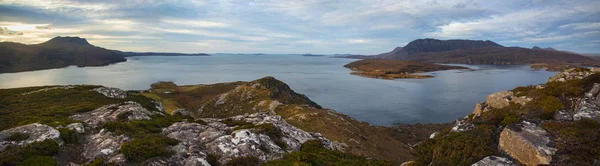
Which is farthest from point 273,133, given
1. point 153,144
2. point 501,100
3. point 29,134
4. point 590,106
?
point 501,100

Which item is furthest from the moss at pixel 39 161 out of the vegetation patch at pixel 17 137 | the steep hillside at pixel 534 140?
the steep hillside at pixel 534 140

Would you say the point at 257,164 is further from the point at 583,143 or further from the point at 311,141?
the point at 583,143

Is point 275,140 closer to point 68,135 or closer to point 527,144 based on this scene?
point 68,135

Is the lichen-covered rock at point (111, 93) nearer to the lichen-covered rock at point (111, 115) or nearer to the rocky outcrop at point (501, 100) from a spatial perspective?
the lichen-covered rock at point (111, 115)

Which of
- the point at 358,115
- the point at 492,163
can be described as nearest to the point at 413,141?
the point at 358,115

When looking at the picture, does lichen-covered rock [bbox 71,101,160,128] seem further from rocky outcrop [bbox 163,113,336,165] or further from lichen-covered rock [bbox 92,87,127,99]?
lichen-covered rock [bbox 92,87,127,99]

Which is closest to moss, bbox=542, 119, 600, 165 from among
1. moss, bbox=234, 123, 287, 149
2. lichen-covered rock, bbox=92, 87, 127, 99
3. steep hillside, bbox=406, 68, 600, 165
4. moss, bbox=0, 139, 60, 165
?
steep hillside, bbox=406, 68, 600, 165

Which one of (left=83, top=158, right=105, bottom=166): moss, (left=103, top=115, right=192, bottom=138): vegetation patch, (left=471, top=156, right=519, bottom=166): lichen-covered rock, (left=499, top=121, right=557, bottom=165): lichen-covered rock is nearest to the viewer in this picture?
(left=499, top=121, right=557, bottom=165): lichen-covered rock
